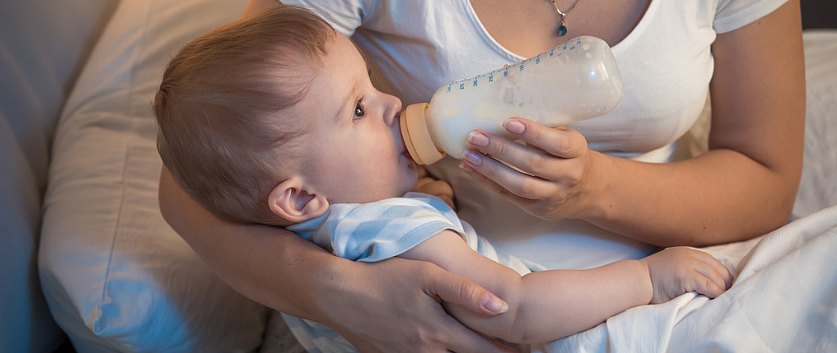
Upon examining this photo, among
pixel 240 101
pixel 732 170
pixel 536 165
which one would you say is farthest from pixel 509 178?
pixel 732 170

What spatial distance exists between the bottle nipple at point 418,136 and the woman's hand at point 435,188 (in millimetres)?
189

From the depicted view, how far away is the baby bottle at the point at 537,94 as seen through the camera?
2.44ft

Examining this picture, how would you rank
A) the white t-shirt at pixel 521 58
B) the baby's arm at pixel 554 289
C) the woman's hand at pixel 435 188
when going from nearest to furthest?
the baby's arm at pixel 554 289 → the white t-shirt at pixel 521 58 → the woman's hand at pixel 435 188

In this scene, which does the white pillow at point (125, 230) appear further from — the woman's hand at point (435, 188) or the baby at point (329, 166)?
the woman's hand at point (435, 188)

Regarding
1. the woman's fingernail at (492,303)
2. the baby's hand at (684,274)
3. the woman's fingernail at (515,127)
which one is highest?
the woman's fingernail at (515,127)

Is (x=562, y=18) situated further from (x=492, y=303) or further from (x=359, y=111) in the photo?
(x=492, y=303)

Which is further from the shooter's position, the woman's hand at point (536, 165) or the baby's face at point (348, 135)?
the baby's face at point (348, 135)

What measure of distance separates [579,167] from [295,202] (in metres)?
0.41

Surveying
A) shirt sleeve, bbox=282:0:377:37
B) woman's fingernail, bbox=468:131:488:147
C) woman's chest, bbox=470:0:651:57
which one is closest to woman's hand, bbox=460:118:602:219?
woman's fingernail, bbox=468:131:488:147

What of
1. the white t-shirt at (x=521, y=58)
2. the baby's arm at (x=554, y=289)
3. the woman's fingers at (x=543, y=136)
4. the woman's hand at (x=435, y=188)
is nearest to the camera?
the woman's fingers at (x=543, y=136)

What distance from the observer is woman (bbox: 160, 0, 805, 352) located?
85cm

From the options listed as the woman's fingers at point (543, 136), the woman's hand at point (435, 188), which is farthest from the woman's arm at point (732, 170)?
the woman's hand at point (435, 188)

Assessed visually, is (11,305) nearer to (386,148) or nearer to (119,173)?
(119,173)

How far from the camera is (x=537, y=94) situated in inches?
30.2
